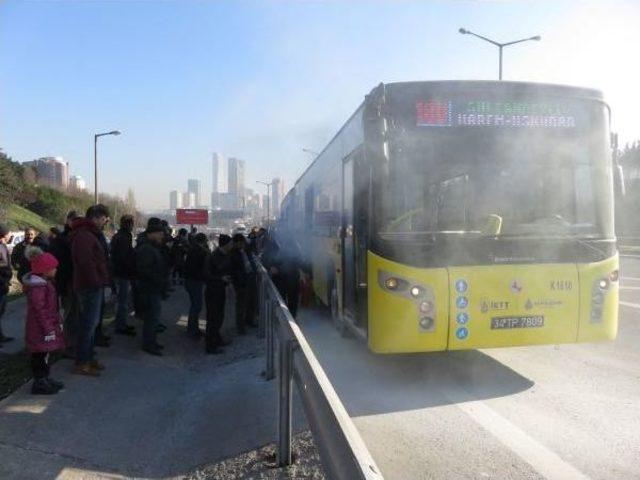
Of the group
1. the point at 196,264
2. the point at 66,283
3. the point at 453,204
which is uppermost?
the point at 453,204

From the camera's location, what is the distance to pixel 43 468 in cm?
411

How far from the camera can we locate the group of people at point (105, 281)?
5520mm

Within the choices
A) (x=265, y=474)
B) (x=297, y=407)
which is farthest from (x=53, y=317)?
(x=265, y=474)

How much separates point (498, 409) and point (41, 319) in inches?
170

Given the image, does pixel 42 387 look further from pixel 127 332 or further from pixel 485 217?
pixel 485 217

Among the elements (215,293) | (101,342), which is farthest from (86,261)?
(215,293)

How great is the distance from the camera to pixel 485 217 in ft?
19.5

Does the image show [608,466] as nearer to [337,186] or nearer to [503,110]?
[503,110]

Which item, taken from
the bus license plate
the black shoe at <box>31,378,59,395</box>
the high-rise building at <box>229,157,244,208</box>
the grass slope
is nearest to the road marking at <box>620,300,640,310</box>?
the bus license plate

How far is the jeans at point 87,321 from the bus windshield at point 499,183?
320 cm

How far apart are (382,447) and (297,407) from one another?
3.14 ft

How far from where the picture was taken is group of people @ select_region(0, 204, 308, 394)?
552cm

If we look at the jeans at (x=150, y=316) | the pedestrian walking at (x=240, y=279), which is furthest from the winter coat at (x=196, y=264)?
the jeans at (x=150, y=316)

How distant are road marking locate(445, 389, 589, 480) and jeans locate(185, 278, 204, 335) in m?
4.35
